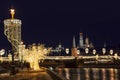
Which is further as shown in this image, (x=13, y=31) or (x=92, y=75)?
(x=13, y=31)

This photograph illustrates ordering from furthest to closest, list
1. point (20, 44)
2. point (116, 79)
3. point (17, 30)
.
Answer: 1. point (17, 30)
2. point (20, 44)
3. point (116, 79)

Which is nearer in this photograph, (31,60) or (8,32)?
(31,60)

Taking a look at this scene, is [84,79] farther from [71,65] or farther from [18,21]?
[18,21]

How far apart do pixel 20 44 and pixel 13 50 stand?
4387 millimetres

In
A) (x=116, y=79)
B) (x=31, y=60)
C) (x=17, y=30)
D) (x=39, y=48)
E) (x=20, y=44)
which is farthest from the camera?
(x=17, y=30)

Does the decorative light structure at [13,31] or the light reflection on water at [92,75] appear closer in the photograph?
the light reflection on water at [92,75]

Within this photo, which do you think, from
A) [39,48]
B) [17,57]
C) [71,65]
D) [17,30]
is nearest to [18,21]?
[17,30]

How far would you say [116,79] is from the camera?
105 feet

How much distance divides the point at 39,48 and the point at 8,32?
58746 mm

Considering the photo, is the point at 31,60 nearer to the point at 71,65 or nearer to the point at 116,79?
the point at 71,65

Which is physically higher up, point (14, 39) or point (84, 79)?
point (14, 39)

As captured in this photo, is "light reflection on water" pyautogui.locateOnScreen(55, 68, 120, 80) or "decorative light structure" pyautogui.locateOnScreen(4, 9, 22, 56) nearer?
"light reflection on water" pyautogui.locateOnScreen(55, 68, 120, 80)

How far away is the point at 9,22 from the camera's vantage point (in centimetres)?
12062

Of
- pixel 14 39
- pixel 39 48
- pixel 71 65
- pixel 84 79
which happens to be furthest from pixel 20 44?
pixel 84 79
